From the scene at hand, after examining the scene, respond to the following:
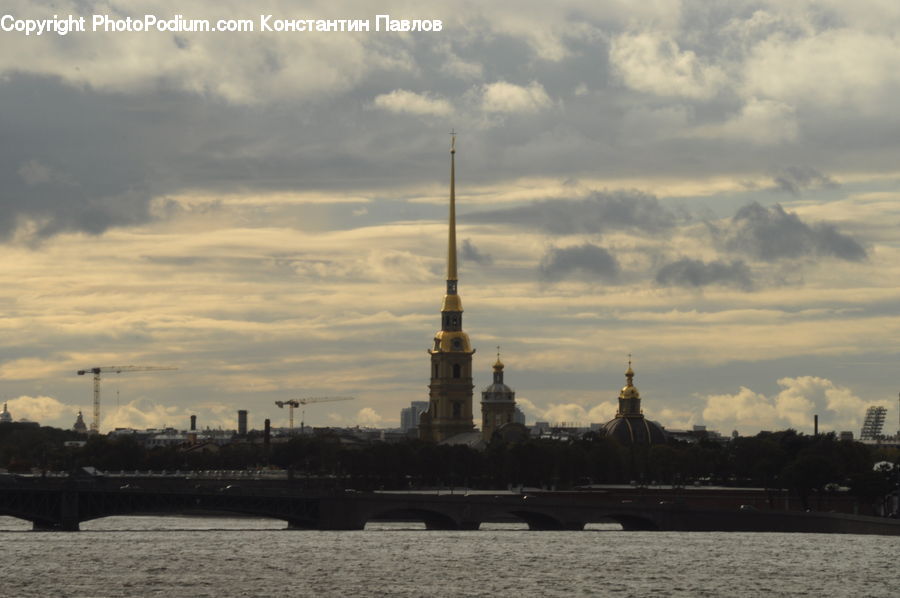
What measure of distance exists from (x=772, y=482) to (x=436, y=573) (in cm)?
8215

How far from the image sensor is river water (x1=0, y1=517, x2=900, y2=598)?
9325cm

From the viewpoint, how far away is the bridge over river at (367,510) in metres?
136

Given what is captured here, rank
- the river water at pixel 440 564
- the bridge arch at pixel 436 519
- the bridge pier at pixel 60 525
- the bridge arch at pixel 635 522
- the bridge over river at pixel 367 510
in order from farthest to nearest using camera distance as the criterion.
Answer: the bridge arch at pixel 635 522 < the bridge arch at pixel 436 519 < the bridge pier at pixel 60 525 < the bridge over river at pixel 367 510 < the river water at pixel 440 564

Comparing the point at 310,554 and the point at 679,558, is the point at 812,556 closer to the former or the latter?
the point at 679,558

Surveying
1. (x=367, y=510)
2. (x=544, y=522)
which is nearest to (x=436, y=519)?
(x=544, y=522)

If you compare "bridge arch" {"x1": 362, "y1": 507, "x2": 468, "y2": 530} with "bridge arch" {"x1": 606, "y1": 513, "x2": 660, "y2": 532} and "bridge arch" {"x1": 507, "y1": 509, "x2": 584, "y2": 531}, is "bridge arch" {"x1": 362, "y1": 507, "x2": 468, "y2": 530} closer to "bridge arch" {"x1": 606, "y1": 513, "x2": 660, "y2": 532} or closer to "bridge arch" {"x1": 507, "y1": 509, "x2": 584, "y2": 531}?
"bridge arch" {"x1": 507, "y1": 509, "x2": 584, "y2": 531}

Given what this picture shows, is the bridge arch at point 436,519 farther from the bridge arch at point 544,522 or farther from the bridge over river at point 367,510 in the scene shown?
the bridge arch at point 544,522

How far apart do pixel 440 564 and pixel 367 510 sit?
3384 cm

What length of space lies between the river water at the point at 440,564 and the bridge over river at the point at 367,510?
1.55m

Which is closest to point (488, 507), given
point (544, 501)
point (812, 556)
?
point (544, 501)

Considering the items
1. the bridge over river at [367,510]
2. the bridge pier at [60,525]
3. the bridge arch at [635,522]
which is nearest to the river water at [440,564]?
the bridge pier at [60,525]

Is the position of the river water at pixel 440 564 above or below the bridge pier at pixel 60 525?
below

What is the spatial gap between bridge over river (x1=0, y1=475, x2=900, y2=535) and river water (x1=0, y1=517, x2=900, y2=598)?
5.09 ft

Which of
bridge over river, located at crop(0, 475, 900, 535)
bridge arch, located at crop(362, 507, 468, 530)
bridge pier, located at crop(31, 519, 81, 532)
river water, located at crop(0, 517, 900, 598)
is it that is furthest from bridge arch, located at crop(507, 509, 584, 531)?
bridge pier, located at crop(31, 519, 81, 532)
